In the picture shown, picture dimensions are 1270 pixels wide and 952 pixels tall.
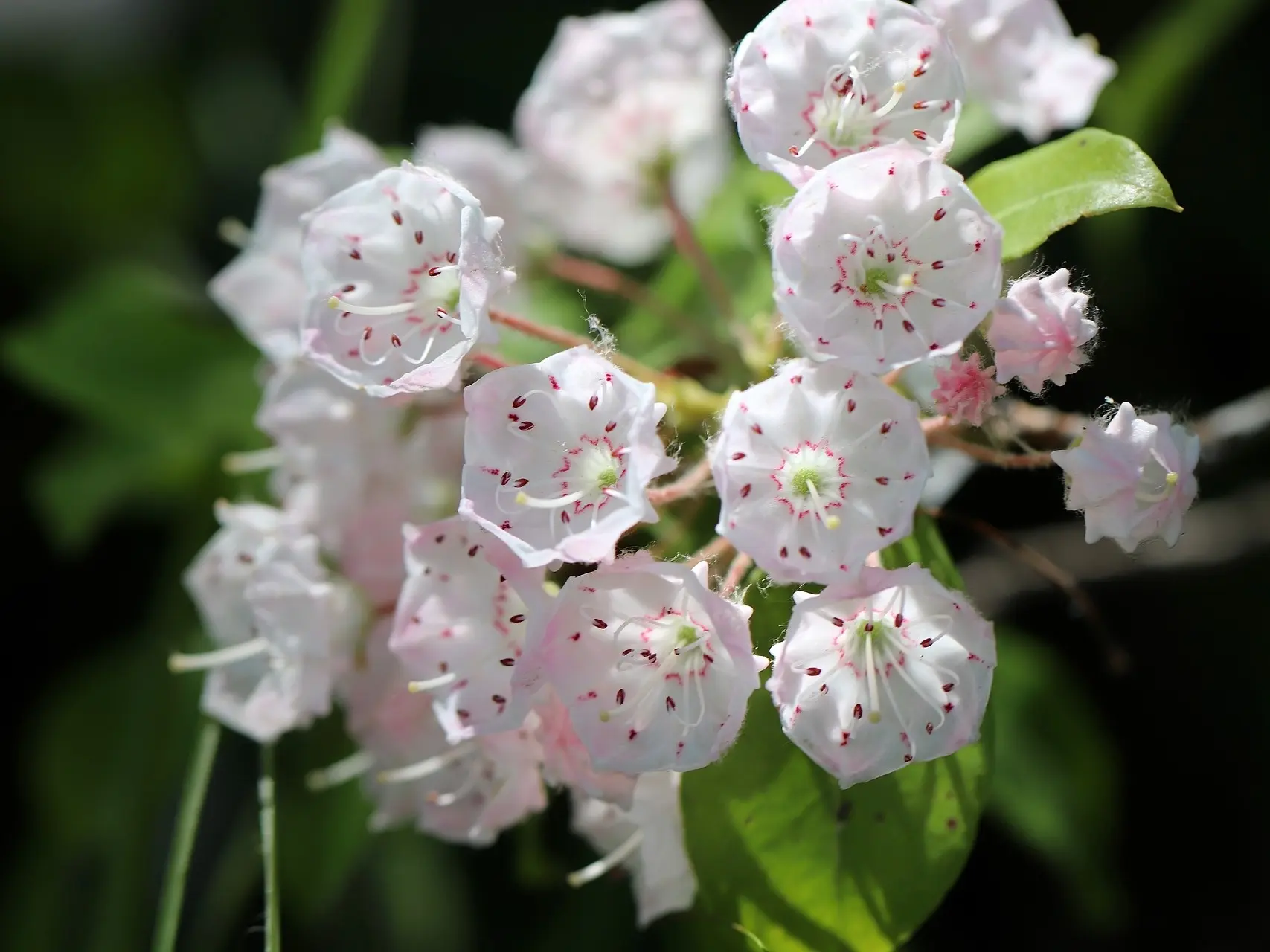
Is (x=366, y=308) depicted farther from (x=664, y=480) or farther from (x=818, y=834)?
(x=818, y=834)

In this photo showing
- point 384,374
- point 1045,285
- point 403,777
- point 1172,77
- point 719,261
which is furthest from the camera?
point 1172,77

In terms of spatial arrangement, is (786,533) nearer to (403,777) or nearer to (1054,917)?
(403,777)

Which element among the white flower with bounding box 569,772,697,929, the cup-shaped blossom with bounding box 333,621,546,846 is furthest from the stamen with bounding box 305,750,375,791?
the white flower with bounding box 569,772,697,929

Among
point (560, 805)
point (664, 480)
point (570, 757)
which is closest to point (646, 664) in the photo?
point (570, 757)

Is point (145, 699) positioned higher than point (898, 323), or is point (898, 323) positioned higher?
point (898, 323)

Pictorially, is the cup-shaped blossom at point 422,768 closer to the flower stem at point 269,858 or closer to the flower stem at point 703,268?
the flower stem at point 269,858

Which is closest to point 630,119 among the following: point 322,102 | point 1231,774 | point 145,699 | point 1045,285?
point 322,102

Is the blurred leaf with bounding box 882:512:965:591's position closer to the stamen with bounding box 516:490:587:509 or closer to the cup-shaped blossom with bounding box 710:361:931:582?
the cup-shaped blossom with bounding box 710:361:931:582
